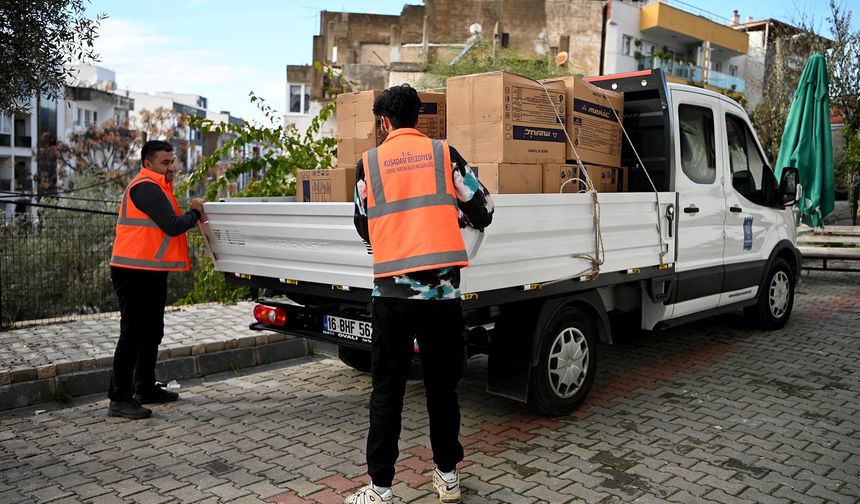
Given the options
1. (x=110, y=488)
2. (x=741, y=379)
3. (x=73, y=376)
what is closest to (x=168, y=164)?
(x=73, y=376)

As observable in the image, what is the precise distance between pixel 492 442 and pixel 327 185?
2006 mm

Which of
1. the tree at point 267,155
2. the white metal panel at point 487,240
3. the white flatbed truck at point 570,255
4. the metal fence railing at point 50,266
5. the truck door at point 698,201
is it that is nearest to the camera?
the white metal panel at point 487,240

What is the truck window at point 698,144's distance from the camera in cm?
601

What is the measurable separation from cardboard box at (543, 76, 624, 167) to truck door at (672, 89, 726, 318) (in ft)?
1.87

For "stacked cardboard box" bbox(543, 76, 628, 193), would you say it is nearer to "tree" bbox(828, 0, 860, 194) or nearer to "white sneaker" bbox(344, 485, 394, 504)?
"white sneaker" bbox(344, 485, 394, 504)

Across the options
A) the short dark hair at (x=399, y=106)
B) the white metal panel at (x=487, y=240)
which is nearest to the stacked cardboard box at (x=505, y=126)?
the white metal panel at (x=487, y=240)

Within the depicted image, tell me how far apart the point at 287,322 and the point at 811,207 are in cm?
862

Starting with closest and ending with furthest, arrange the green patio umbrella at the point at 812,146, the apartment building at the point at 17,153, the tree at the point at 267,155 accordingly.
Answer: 1. the tree at the point at 267,155
2. the green patio umbrella at the point at 812,146
3. the apartment building at the point at 17,153

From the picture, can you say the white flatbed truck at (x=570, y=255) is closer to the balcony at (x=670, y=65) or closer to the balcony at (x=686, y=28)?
the balcony at (x=670, y=65)

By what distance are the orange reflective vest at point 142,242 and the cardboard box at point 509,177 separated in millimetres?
2148

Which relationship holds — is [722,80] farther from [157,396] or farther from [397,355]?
[397,355]

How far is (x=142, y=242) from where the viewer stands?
499cm

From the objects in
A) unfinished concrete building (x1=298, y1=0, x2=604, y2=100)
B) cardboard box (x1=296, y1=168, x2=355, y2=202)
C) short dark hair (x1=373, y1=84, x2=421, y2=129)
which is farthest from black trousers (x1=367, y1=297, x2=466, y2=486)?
unfinished concrete building (x1=298, y1=0, x2=604, y2=100)

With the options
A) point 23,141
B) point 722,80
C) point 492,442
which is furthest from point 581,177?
point 23,141
